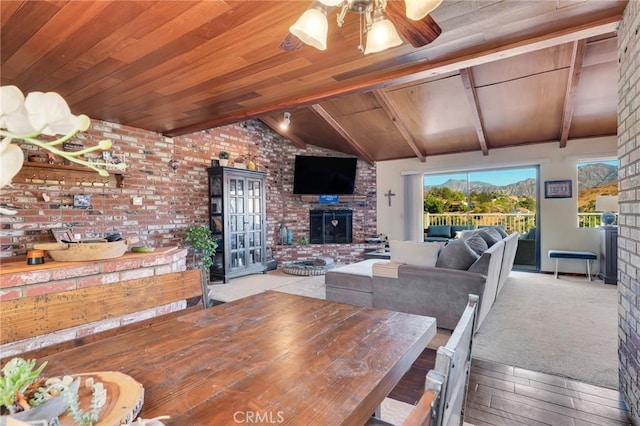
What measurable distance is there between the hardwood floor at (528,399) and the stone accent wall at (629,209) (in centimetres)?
13

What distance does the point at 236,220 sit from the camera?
17.5 ft

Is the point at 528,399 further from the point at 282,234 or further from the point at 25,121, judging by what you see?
the point at 282,234

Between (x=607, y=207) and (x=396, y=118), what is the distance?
3.39 m

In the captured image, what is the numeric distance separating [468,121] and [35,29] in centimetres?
531

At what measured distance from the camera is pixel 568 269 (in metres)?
5.30

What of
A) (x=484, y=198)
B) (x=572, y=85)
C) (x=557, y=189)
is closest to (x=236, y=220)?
(x=572, y=85)

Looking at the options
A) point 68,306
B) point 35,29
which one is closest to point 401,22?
point 68,306

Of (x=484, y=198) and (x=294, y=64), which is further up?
(x=294, y=64)

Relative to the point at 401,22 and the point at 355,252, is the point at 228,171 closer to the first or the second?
the point at 355,252

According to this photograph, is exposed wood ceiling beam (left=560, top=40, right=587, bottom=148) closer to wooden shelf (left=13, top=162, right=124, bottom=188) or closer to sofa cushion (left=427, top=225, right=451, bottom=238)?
sofa cushion (left=427, top=225, right=451, bottom=238)

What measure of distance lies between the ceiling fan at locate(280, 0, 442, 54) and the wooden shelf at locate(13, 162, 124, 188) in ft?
9.72

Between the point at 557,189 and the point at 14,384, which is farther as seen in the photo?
the point at 557,189

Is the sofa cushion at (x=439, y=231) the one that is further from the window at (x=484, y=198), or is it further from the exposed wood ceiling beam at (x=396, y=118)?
the exposed wood ceiling beam at (x=396, y=118)

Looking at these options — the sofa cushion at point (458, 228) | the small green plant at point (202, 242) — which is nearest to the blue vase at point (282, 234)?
the small green plant at point (202, 242)
